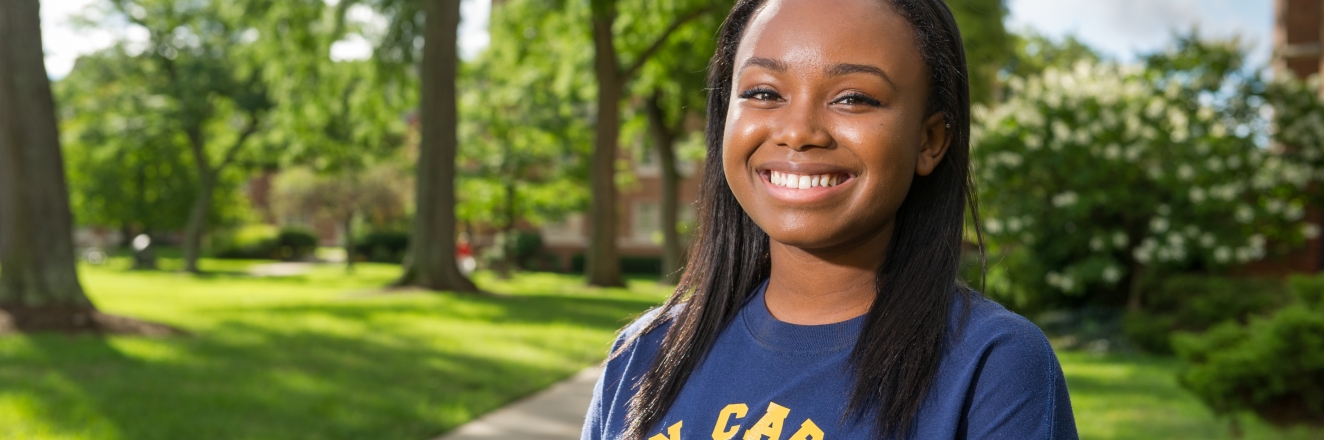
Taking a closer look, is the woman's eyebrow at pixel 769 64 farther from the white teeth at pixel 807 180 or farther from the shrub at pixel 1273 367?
the shrub at pixel 1273 367

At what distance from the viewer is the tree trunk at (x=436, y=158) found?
16.3 metres

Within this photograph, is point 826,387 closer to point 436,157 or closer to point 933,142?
point 933,142

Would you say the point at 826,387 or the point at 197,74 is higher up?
the point at 197,74

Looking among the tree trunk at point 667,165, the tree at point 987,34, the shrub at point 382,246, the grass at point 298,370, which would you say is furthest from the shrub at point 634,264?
the grass at point 298,370

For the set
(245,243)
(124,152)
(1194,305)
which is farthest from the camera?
(245,243)

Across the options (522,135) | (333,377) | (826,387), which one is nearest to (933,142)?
(826,387)

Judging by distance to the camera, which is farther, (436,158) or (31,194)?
(436,158)

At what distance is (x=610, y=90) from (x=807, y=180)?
18993 millimetres

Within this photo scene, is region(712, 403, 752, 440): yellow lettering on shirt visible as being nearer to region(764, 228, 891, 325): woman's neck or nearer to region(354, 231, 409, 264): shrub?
region(764, 228, 891, 325): woman's neck

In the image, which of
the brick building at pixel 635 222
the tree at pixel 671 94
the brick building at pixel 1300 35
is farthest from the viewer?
the brick building at pixel 635 222

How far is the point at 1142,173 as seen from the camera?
40.4ft

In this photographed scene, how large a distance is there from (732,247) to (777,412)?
414 mm

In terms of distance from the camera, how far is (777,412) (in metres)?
1.46

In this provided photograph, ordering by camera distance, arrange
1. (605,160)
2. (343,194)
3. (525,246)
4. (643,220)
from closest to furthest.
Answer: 1. (605,160)
2. (343,194)
3. (525,246)
4. (643,220)
